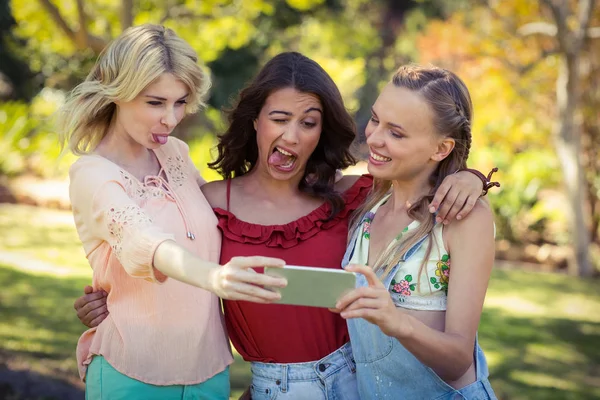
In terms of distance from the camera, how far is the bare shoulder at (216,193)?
318cm

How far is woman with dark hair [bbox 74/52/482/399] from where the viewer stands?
2.89 metres

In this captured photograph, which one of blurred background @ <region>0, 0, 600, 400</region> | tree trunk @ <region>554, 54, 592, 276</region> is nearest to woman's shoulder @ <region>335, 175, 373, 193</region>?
blurred background @ <region>0, 0, 600, 400</region>

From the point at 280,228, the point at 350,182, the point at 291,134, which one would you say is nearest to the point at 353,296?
the point at 280,228

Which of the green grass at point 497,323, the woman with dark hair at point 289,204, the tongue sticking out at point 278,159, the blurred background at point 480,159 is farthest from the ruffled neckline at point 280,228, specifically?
the green grass at point 497,323

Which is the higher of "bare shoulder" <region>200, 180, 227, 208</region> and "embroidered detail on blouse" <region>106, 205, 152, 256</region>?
"bare shoulder" <region>200, 180, 227, 208</region>

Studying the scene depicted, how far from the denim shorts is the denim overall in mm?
130

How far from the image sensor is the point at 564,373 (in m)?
6.46

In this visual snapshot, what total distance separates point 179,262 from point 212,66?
49.6 ft

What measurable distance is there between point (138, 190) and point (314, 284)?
3.13 ft

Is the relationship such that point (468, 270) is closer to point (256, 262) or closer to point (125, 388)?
point (256, 262)

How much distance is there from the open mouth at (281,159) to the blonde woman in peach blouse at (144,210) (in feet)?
1.41

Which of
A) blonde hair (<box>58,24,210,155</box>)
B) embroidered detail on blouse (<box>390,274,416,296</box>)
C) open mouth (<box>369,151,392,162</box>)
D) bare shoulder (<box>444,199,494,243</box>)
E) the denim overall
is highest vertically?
blonde hair (<box>58,24,210,155</box>)

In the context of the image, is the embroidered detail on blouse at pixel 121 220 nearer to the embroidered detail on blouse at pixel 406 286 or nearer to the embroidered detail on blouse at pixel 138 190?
the embroidered detail on blouse at pixel 138 190

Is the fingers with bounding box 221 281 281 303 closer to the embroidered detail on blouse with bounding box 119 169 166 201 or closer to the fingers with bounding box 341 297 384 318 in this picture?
the fingers with bounding box 341 297 384 318
